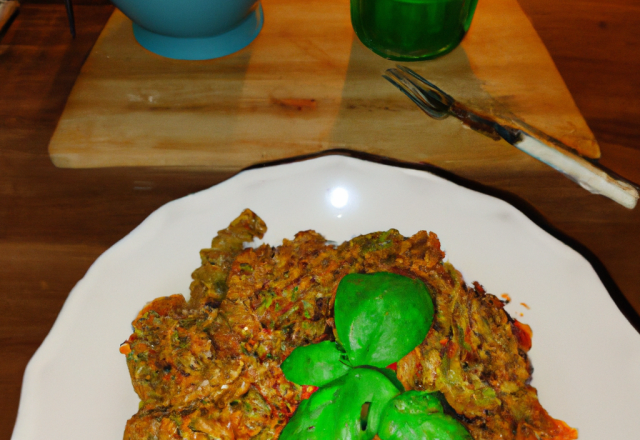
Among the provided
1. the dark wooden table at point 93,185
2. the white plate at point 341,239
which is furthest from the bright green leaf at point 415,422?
the dark wooden table at point 93,185

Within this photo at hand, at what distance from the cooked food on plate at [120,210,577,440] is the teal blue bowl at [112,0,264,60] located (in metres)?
0.55

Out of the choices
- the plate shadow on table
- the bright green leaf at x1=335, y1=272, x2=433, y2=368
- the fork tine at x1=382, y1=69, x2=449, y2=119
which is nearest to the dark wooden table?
the plate shadow on table

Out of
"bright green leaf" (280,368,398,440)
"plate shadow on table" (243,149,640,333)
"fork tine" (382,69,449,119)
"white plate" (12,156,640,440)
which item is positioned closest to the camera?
"bright green leaf" (280,368,398,440)

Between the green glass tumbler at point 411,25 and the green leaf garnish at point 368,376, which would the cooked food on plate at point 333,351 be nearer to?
the green leaf garnish at point 368,376

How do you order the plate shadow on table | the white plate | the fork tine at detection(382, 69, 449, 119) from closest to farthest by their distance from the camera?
1. the white plate
2. the plate shadow on table
3. the fork tine at detection(382, 69, 449, 119)

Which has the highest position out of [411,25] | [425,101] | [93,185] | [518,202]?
[411,25]

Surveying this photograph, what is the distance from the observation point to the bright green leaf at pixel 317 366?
567 millimetres

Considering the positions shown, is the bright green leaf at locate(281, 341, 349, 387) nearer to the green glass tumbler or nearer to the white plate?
the white plate

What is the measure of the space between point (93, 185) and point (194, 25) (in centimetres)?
42

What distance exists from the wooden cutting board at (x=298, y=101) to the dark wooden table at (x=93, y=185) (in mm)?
52

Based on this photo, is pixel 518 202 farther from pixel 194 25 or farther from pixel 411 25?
pixel 194 25

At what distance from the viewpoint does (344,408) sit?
21.0 inches

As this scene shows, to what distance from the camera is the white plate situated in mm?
728

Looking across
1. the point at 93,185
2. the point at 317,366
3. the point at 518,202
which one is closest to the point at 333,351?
the point at 317,366
